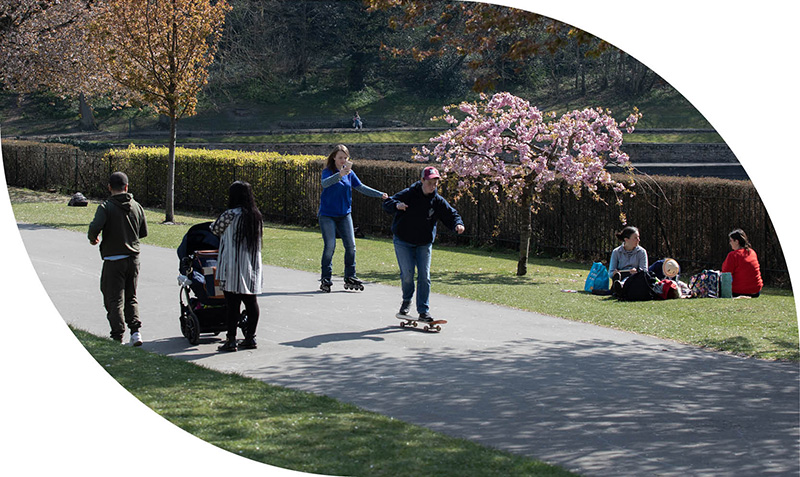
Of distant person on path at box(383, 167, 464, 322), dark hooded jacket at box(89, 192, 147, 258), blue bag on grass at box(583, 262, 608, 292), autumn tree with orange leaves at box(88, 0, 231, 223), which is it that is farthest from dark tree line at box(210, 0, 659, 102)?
dark hooded jacket at box(89, 192, 147, 258)

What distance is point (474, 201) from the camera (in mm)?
15789

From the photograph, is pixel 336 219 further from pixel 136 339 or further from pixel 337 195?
pixel 136 339

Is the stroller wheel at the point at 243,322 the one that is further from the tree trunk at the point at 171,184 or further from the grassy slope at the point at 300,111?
the grassy slope at the point at 300,111

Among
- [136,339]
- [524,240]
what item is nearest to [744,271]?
[524,240]

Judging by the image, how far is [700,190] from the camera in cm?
1683

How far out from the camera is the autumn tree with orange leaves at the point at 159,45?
19594mm

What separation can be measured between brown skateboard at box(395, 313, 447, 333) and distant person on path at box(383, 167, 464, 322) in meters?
0.03

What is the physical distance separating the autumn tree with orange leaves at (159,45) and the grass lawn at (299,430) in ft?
45.8

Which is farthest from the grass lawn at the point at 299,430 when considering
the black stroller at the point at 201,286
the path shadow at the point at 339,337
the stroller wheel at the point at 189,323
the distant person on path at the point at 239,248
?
the path shadow at the point at 339,337

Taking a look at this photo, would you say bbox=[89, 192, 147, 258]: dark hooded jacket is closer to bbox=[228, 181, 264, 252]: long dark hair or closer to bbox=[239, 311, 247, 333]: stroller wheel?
bbox=[228, 181, 264, 252]: long dark hair

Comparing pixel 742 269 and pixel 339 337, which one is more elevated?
pixel 742 269

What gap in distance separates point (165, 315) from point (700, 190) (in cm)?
1096

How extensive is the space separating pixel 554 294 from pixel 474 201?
12.6 feet

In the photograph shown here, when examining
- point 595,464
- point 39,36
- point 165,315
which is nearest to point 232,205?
point 165,315
